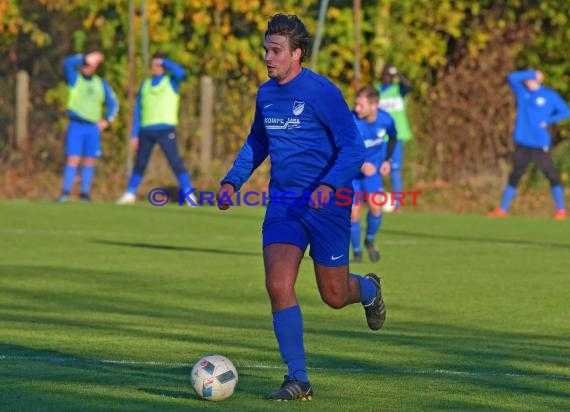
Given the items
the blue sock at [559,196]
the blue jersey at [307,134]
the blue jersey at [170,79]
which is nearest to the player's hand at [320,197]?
the blue jersey at [307,134]

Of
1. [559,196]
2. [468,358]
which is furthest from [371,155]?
[559,196]

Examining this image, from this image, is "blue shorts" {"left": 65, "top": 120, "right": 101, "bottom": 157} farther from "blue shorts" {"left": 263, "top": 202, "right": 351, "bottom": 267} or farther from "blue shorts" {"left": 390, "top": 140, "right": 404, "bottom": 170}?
"blue shorts" {"left": 263, "top": 202, "right": 351, "bottom": 267}

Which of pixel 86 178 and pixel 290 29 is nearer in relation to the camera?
pixel 290 29

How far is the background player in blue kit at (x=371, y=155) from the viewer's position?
1597 cm

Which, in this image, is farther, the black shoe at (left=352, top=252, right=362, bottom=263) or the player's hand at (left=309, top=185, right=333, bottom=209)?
the black shoe at (left=352, top=252, right=362, bottom=263)

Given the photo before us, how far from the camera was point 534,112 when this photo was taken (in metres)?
24.4

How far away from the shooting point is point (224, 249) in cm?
1841

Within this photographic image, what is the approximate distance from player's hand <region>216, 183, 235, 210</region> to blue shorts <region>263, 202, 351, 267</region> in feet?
0.84

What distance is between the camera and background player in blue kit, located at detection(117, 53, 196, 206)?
969 inches

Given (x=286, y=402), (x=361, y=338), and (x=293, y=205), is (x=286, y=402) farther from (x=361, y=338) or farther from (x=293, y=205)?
(x=361, y=338)

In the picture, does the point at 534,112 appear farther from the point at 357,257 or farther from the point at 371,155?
the point at 371,155

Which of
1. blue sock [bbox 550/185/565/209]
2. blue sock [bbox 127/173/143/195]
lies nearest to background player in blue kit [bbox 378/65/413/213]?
blue sock [bbox 550/185/565/209]

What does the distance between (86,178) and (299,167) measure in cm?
1764

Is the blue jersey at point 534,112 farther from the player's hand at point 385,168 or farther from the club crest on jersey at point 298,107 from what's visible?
the club crest on jersey at point 298,107
